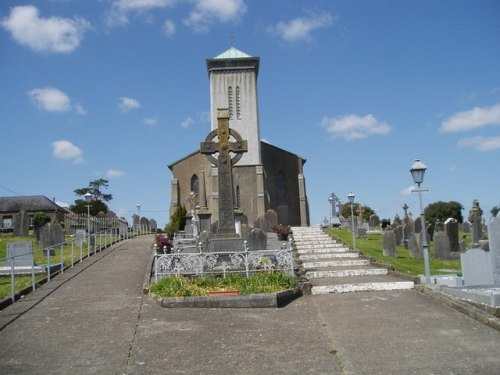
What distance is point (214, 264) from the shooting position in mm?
12039

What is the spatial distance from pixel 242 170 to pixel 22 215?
56.6 ft

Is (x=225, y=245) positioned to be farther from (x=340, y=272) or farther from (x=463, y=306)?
(x=463, y=306)

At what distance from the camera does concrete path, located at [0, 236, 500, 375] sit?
571cm

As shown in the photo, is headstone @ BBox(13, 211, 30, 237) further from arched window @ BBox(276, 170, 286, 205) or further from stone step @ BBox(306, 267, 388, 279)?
stone step @ BBox(306, 267, 388, 279)

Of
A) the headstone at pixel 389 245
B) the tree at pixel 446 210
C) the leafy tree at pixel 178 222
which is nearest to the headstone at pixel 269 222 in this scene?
the leafy tree at pixel 178 222

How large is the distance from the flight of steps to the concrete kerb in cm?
93

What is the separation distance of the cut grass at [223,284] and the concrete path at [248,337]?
0.50 m

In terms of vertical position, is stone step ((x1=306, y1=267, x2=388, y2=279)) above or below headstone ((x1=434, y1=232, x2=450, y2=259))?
below

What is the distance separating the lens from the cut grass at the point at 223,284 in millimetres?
10047

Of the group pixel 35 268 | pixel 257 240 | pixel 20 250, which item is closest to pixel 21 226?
pixel 20 250

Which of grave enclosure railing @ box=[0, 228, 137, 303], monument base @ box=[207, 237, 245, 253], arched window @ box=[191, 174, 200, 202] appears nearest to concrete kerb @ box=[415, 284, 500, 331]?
monument base @ box=[207, 237, 245, 253]

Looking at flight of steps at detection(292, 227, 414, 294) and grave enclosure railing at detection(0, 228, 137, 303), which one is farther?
flight of steps at detection(292, 227, 414, 294)

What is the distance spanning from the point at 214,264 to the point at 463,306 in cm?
591

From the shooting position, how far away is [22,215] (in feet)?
105
